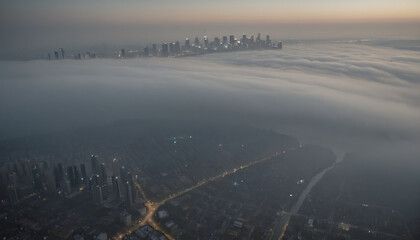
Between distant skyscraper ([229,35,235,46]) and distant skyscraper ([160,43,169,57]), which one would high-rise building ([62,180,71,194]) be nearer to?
distant skyscraper ([160,43,169,57])

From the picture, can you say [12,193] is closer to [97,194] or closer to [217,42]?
[97,194]

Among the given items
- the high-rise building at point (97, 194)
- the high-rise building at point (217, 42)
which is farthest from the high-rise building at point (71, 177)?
the high-rise building at point (217, 42)

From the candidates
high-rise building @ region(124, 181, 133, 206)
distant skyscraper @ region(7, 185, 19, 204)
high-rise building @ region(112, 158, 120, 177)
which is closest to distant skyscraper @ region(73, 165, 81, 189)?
high-rise building @ region(112, 158, 120, 177)

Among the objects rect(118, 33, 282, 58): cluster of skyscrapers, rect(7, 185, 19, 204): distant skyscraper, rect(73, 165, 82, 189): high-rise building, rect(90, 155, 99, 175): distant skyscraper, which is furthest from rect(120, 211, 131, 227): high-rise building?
rect(118, 33, 282, 58): cluster of skyscrapers

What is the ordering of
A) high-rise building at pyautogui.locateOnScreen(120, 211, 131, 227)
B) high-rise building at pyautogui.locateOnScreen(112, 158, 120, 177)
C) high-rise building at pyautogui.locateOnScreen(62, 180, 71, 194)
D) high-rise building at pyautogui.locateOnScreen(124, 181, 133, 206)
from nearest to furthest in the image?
high-rise building at pyautogui.locateOnScreen(120, 211, 131, 227) < high-rise building at pyautogui.locateOnScreen(124, 181, 133, 206) < high-rise building at pyautogui.locateOnScreen(62, 180, 71, 194) < high-rise building at pyautogui.locateOnScreen(112, 158, 120, 177)

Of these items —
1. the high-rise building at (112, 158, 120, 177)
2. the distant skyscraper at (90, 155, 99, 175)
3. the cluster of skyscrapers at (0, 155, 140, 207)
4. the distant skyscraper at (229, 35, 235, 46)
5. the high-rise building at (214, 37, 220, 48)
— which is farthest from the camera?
the high-rise building at (214, 37, 220, 48)

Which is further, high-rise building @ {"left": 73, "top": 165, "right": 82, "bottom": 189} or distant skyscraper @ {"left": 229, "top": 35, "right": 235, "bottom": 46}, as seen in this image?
distant skyscraper @ {"left": 229, "top": 35, "right": 235, "bottom": 46}

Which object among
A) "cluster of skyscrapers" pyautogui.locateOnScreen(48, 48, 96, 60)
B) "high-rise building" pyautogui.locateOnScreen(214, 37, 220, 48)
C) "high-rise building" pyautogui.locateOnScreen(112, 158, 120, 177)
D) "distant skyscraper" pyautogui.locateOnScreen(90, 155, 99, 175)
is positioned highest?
"high-rise building" pyautogui.locateOnScreen(214, 37, 220, 48)

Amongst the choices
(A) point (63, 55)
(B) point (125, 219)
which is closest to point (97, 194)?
(B) point (125, 219)

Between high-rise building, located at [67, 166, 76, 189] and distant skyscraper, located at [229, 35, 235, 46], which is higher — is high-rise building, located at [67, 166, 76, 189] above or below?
below

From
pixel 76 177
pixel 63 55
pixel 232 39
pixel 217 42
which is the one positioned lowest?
pixel 76 177

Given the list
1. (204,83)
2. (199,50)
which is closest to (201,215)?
(204,83)
